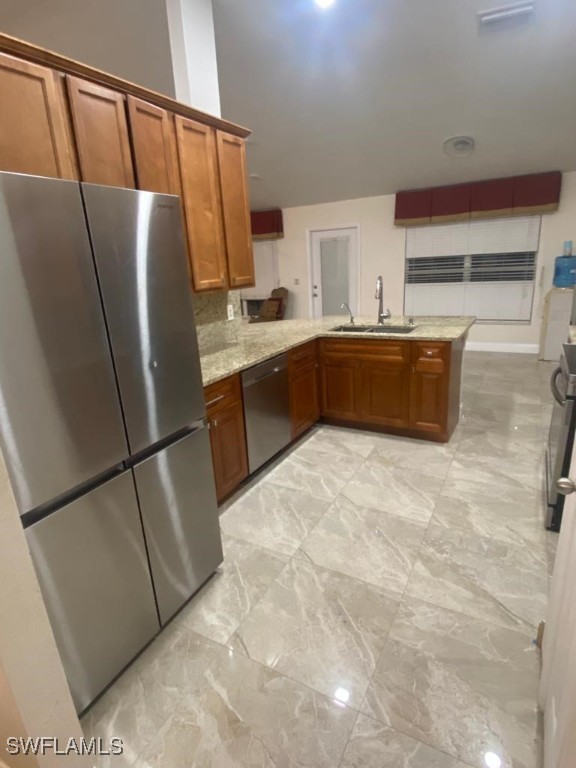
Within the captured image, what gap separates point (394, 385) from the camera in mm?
3168

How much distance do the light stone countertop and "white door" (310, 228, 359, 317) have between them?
2756mm

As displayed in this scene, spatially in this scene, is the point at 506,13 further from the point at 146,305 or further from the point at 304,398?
the point at 146,305

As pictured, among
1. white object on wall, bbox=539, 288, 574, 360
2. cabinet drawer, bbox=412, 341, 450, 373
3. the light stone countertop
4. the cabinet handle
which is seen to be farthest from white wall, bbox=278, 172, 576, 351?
the cabinet handle

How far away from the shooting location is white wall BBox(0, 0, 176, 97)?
242 cm

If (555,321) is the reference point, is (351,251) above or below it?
above

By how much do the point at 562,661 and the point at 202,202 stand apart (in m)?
2.62

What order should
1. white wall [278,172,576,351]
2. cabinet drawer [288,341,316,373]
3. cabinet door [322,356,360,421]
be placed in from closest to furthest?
cabinet drawer [288,341,316,373]
cabinet door [322,356,360,421]
white wall [278,172,576,351]

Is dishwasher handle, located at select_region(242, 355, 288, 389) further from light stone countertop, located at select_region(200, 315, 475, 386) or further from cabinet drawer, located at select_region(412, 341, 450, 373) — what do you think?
cabinet drawer, located at select_region(412, 341, 450, 373)

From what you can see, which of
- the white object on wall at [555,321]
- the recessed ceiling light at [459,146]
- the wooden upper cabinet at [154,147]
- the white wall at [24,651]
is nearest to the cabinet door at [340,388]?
the wooden upper cabinet at [154,147]

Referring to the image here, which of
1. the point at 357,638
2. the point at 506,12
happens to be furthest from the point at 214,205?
the point at 357,638

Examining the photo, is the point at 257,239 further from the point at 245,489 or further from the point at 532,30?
the point at 245,489

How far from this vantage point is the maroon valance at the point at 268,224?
6.89m

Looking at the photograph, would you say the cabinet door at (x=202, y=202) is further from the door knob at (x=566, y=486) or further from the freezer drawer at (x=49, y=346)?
the door knob at (x=566, y=486)

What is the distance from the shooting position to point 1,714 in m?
0.99
